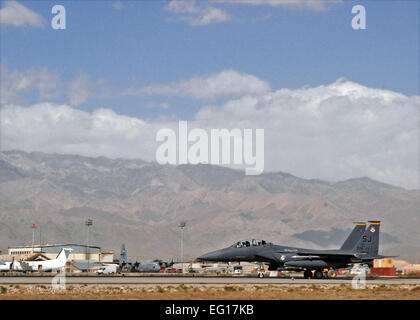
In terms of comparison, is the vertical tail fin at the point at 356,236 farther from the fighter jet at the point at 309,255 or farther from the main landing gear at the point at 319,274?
the main landing gear at the point at 319,274

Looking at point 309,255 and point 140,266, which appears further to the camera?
point 140,266

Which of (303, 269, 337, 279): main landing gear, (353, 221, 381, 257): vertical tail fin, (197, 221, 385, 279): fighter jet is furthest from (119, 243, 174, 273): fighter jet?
(353, 221, 381, 257): vertical tail fin

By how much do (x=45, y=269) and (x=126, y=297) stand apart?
57.5 m

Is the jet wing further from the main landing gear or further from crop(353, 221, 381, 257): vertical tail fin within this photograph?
the main landing gear

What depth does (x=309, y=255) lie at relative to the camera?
64062 mm

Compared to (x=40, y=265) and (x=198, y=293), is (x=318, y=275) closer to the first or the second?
(x=198, y=293)

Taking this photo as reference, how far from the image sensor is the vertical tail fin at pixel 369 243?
67.7 meters

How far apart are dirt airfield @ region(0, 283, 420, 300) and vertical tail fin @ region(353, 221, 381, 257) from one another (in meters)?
19.7

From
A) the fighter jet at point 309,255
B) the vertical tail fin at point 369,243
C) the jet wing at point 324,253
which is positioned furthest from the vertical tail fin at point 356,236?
the jet wing at point 324,253

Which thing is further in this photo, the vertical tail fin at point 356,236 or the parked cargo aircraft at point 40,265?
Answer: the parked cargo aircraft at point 40,265

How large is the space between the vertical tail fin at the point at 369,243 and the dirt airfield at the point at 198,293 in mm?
19709

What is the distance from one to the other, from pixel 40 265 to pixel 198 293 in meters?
56.9

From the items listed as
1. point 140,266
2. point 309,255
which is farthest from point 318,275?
point 140,266

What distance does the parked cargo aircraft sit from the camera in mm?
89988
